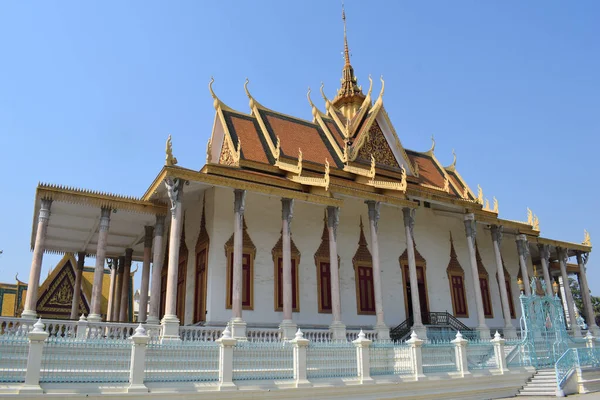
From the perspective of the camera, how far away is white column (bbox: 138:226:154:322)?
1532 centimetres

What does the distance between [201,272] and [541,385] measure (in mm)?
9185

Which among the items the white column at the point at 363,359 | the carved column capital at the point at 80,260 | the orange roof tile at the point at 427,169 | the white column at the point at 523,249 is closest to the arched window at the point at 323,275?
the white column at the point at 363,359

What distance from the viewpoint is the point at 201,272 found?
47.3 ft

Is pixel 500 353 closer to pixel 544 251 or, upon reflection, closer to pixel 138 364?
pixel 138 364

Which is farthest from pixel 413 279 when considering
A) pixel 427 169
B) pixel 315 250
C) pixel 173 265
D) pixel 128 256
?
pixel 128 256

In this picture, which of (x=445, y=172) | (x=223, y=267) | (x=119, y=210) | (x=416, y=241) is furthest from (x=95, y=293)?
(x=445, y=172)

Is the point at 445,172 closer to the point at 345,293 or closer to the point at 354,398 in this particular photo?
the point at 345,293

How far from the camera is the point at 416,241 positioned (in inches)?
723

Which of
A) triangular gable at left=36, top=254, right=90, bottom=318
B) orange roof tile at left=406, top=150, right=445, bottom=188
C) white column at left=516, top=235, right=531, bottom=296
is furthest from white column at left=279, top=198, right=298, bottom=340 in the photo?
triangular gable at left=36, top=254, right=90, bottom=318

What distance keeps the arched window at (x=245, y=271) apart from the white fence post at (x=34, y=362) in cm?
669

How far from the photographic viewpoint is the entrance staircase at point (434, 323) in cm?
1596

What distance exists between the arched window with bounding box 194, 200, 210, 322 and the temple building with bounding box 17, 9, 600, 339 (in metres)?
0.06

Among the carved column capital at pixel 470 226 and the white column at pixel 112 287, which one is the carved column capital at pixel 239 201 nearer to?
the white column at pixel 112 287

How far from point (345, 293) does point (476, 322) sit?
19.6 ft
